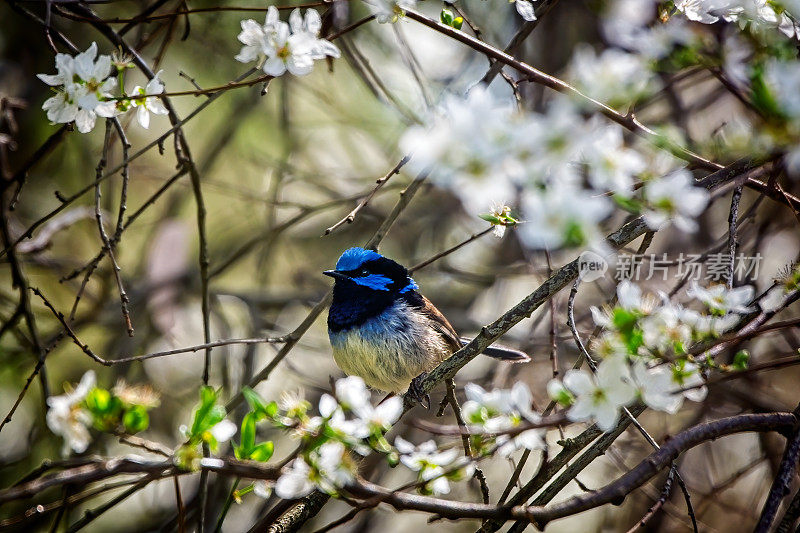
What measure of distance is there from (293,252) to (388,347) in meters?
2.58

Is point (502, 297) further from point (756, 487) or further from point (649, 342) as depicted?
point (649, 342)

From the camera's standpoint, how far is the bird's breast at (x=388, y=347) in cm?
400

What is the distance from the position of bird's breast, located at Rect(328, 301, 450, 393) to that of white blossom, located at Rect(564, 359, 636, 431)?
7.58ft

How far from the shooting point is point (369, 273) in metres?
4.20

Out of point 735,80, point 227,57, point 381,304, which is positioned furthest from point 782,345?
point 227,57

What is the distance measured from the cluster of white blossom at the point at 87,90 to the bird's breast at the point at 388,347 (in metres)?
1.81

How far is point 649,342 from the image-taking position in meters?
1.81

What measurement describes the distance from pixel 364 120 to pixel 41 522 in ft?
12.4

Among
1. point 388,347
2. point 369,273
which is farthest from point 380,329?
point 369,273

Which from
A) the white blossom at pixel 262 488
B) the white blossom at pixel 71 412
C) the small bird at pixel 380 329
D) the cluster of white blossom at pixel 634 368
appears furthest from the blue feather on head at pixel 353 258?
the white blossom at pixel 71 412

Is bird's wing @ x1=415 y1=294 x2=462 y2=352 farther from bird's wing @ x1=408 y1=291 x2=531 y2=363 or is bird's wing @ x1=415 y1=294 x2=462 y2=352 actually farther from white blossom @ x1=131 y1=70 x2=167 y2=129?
white blossom @ x1=131 y1=70 x2=167 y2=129

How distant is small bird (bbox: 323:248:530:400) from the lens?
4008 millimetres

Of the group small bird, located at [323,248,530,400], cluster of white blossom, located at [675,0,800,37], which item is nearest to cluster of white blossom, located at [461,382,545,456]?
cluster of white blossom, located at [675,0,800,37]

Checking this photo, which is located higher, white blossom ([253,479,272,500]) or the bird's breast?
white blossom ([253,479,272,500])
